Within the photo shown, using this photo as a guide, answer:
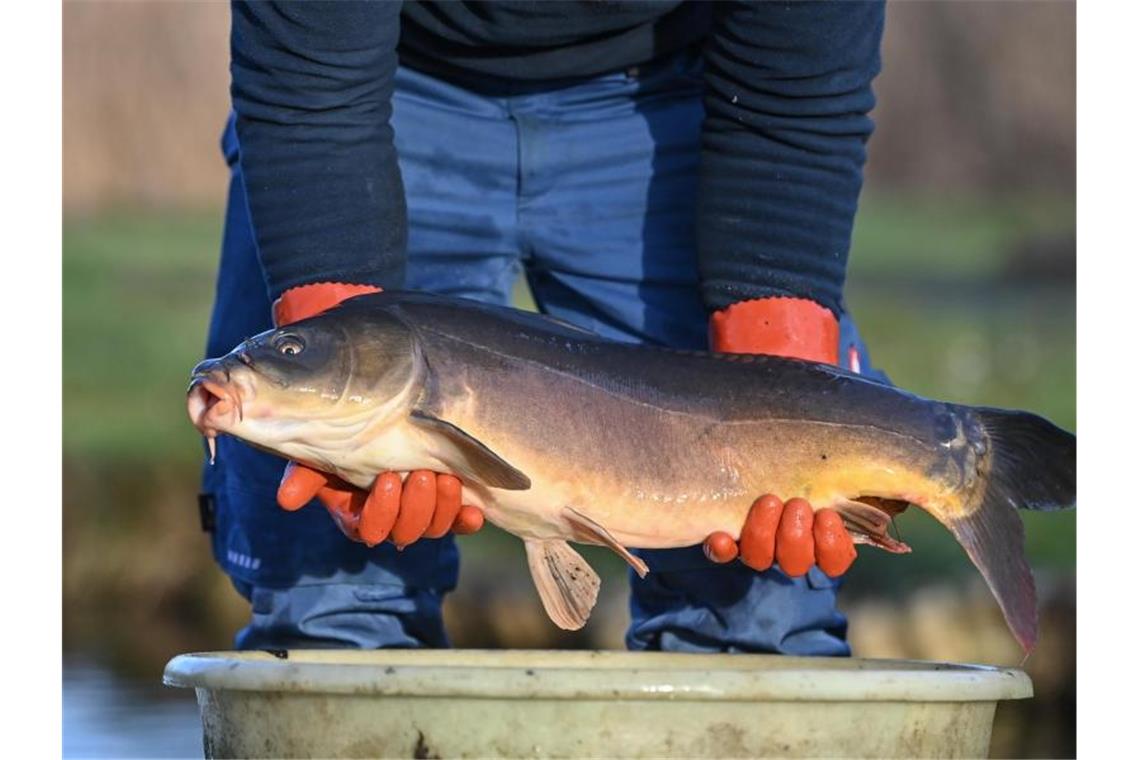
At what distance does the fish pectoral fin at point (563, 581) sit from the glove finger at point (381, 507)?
22 cm

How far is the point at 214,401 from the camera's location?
2.45 meters

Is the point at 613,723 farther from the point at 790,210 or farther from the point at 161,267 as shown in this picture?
the point at 161,267

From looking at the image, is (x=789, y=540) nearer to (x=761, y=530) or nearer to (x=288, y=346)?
(x=761, y=530)

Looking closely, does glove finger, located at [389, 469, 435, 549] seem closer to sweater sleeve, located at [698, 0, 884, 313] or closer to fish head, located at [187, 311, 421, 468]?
fish head, located at [187, 311, 421, 468]

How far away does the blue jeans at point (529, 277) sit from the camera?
2.99m

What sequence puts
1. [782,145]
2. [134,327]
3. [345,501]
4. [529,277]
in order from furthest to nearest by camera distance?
[134,327]
[529,277]
[782,145]
[345,501]

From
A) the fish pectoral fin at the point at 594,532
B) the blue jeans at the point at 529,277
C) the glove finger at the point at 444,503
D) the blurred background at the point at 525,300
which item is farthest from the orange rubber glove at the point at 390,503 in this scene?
the blurred background at the point at 525,300

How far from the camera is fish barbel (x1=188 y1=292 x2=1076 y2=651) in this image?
2.52m

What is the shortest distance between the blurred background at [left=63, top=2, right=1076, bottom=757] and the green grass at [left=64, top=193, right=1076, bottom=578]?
0.7 inches

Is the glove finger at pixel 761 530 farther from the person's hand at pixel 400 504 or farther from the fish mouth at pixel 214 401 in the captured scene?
the fish mouth at pixel 214 401

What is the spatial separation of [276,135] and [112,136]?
34.3ft

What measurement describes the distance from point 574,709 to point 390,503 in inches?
15.6

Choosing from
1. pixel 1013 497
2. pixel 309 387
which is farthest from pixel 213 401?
pixel 1013 497

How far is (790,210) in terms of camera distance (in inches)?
117
